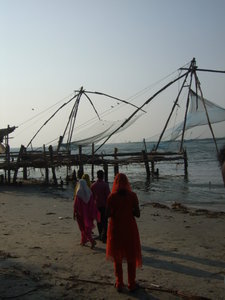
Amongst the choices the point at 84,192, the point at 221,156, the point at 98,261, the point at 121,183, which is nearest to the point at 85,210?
the point at 84,192

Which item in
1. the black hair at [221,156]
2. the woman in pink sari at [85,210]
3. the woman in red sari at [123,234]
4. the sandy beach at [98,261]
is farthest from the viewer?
the woman in pink sari at [85,210]

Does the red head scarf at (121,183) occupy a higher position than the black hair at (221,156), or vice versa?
the black hair at (221,156)

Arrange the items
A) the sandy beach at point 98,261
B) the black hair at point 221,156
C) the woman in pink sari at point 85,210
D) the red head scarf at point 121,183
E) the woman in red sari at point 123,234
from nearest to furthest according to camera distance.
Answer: the black hair at point 221,156 → the sandy beach at point 98,261 → the woman in red sari at point 123,234 → the red head scarf at point 121,183 → the woman in pink sari at point 85,210

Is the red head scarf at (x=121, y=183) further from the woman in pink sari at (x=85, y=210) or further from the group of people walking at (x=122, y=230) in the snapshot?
the woman in pink sari at (x=85, y=210)

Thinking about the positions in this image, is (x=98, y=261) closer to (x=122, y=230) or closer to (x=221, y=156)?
(x=122, y=230)

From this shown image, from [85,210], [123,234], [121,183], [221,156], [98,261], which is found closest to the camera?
[221,156]

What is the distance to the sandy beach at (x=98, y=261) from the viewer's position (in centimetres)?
391

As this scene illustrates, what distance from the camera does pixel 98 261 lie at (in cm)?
509

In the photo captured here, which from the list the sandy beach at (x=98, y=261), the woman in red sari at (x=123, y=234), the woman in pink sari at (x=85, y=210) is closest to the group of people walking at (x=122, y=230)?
the woman in red sari at (x=123, y=234)

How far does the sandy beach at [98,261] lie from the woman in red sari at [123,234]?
0.22 meters

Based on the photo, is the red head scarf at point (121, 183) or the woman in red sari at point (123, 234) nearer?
the woman in red sari at point (123, 234)

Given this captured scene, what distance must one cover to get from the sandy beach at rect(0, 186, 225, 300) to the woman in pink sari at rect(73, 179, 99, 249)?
0.24 metres

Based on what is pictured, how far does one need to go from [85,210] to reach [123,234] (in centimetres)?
180

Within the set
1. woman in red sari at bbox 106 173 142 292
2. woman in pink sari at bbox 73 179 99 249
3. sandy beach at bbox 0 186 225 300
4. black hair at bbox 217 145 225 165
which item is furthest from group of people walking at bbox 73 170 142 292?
black hair at bbox 217 145 225 165
